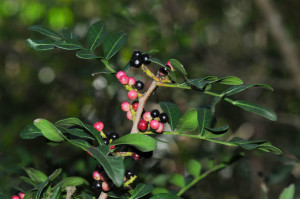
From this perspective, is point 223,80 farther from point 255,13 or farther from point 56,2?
point 255,13

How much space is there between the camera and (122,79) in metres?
0.71

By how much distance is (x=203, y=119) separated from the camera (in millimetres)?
707

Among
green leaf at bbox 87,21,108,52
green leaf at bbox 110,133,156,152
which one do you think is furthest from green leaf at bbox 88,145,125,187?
green leaf at bbox 87,21,108,52

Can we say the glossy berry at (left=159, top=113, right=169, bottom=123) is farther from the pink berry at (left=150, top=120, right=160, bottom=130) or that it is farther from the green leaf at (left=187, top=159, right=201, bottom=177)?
the green leaf at (left=187, top=159, right=201, bottom=177)

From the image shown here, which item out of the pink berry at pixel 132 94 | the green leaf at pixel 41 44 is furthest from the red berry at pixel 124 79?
the green leaf at pixel 41 44

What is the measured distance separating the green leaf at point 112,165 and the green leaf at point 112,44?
0.80 ft

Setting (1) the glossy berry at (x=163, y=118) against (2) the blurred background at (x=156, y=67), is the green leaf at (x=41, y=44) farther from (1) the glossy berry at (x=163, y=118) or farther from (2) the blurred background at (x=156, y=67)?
(2) the blurred background at (x=156, y=67)

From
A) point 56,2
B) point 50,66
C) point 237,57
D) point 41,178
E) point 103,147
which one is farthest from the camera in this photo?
point 237,57

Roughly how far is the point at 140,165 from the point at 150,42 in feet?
3.87

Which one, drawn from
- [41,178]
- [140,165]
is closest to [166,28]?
[140,165]

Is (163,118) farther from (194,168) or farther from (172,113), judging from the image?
(194,168)

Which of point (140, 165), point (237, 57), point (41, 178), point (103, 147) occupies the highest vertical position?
point (103, 147)

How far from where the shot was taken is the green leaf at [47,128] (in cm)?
58

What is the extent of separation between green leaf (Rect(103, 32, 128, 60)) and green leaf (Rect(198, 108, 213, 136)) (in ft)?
0.63
